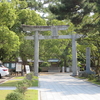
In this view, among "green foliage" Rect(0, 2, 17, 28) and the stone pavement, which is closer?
the stone pavement

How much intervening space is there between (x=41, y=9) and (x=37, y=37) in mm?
10458

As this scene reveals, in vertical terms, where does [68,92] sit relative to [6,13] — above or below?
below

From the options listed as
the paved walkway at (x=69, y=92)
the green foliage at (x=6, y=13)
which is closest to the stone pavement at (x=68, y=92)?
the paved walkway at (x=69, y=92)

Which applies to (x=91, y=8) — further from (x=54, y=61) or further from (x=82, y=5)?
(x=54, y=61)

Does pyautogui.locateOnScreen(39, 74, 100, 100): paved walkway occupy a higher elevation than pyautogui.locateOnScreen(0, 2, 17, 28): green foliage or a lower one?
lower

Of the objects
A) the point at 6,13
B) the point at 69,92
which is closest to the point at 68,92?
the point at 69,92

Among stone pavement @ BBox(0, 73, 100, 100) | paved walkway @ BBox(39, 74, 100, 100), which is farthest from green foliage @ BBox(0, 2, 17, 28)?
paved walkway @ BBox(39, 74, 100, 100)

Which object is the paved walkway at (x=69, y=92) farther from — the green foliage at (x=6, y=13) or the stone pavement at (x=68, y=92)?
the green foliage at (x=6, y=13)

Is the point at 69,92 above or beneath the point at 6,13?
beneath

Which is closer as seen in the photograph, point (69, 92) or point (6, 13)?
point (69, 92)

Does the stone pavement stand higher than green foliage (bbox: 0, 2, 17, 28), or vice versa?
green foliage (bbox: 0, 2, 17, 28)

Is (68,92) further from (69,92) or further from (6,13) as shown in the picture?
(6,13)

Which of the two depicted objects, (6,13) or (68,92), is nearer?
(68,92)

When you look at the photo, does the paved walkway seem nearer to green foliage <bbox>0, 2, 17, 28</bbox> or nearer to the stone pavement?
the stone pavement
